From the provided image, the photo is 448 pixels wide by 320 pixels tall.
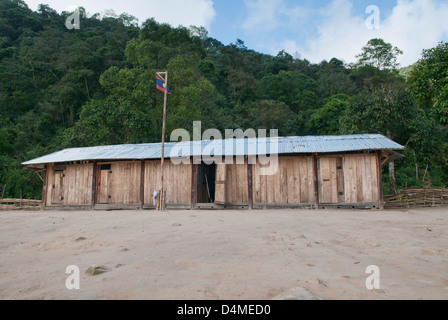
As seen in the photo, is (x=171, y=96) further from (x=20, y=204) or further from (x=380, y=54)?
(x=380, y=54)

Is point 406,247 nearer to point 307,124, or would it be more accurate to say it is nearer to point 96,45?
point 307,124

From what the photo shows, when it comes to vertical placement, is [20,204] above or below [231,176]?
below

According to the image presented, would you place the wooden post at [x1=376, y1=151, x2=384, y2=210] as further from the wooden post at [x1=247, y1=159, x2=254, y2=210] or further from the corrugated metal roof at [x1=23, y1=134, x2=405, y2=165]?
the wooden post at [x1=247, y1=159, x2=254, y2=210]

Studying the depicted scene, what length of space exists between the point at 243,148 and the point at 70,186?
9.61 m

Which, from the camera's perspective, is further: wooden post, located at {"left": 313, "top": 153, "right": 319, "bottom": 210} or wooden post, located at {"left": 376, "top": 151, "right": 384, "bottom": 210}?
wooden post, located at {"left": 313, "top": 153, "right": 319, "bottom": 210}

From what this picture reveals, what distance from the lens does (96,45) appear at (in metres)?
43.6

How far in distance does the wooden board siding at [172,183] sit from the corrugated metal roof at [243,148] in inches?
28.2

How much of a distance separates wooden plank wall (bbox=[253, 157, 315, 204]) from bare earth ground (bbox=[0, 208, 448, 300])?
15.6ft

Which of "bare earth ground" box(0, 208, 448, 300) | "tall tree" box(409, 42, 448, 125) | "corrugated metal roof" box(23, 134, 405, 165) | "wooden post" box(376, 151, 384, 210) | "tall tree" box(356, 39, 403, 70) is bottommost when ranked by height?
"bare earth ground" box(0, 208, 448, 300)

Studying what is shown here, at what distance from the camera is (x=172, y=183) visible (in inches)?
611

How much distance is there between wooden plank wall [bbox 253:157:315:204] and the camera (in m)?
14.2

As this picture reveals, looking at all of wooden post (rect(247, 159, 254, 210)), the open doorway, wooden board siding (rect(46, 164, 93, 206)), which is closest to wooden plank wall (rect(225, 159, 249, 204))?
wooden post (rect(247, 159, 254, 210))

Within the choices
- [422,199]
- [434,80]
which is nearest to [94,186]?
[422,199]

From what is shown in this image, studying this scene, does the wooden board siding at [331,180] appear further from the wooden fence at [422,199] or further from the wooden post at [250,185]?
the wooden fence at [422,199]
